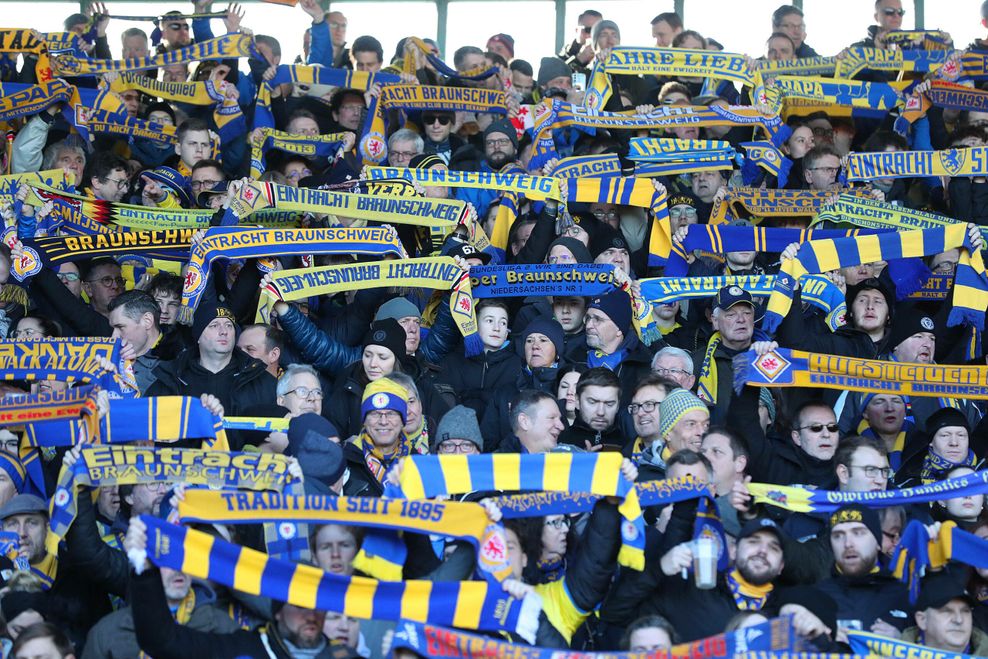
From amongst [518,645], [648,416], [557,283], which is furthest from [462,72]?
[518,645]

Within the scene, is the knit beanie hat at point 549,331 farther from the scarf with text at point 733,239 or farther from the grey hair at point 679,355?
the scarf with text at point 733,239

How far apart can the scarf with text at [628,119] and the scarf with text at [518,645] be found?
6742mm

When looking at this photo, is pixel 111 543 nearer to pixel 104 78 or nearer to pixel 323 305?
pixel 323 305

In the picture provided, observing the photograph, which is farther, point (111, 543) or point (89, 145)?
point (89, 145)

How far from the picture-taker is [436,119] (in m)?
14.5

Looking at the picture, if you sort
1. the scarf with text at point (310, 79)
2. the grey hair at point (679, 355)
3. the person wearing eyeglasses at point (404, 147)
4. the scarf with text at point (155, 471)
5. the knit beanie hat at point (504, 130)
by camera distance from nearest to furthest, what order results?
the scarf with text at point (155, 471) < the grey hair at point (679, 355) < the person wearing eyeglasses at point (404, 147) < the knit beanie hat at point (504, 130) < the scarf with text at point (310, 79)

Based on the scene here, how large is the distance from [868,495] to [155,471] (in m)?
3.45

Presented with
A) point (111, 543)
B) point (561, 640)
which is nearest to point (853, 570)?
point (561, 640)

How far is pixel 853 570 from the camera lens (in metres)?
8.67

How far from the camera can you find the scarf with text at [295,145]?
1425cm

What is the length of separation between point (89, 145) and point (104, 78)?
919mm

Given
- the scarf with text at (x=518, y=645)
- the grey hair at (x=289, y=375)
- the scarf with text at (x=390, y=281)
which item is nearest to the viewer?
the scarf with text at (x=518, y=645)

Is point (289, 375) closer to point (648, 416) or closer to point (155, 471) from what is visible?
point (155, 471)

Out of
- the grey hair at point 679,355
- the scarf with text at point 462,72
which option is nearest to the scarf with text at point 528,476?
the grey hair at point 679,355
